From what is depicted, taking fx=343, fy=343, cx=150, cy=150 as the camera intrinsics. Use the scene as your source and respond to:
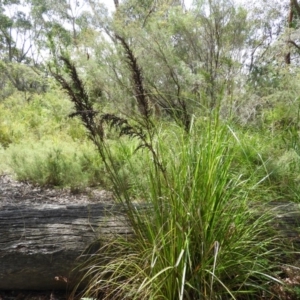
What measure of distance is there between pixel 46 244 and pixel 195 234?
1.01 meters

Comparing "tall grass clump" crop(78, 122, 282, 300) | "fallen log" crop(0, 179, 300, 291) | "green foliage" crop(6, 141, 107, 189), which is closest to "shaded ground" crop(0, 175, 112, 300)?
"green foliage" crop(6, 141, 107, 189)

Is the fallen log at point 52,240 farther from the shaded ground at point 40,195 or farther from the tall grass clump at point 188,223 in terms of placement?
the shaded ground at point 40,195

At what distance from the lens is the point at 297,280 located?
5.61 feet

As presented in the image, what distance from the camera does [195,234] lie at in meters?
1.56

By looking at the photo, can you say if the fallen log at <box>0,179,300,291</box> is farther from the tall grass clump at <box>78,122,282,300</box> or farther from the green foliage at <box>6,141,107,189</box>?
the green foliage at <box>6,141,107,189</box>

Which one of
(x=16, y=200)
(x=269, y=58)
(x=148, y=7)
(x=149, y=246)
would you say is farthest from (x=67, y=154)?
(x=148, y=7)

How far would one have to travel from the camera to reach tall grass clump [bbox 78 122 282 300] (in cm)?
151

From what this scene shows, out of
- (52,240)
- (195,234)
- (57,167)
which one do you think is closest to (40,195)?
(57,167)

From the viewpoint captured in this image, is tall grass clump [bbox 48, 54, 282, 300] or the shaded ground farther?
the shaded ground

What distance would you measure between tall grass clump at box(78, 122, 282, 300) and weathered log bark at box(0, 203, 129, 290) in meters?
0.39

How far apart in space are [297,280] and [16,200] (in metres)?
3.17

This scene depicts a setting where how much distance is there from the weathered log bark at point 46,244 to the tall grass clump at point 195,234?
394 millimetres

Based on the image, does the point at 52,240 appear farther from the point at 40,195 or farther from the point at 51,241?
the point at 40,195

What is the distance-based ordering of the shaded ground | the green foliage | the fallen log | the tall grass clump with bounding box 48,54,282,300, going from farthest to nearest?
the green foliage, the shaded ground, the fallen log, the tall grass clump with bounding box 48,54,282,300
